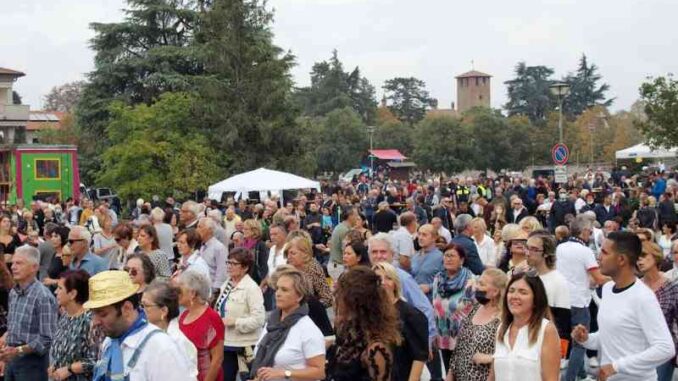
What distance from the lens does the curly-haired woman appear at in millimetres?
5566

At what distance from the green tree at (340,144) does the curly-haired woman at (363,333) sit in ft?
246

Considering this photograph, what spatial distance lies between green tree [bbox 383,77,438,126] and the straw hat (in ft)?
415

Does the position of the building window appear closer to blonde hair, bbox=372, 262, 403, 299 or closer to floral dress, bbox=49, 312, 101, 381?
floral dress, bbox=49, 312, 101, 381

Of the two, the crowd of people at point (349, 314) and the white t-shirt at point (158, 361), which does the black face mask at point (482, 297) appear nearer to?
the crowd of people at point (349, 314)

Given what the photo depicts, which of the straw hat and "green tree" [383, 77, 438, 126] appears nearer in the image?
the straw hat

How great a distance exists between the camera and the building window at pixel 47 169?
161 ft

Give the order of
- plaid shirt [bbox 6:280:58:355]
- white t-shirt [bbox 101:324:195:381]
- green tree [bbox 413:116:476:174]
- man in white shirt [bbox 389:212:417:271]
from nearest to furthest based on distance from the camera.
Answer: white t-shirt [bbox 101:324:195:381] → plaid shirt [bbox 6:280:58:355] → man in white shirt [bbox 389:212:417:271] → green tree [bbox 413:116:476:174]

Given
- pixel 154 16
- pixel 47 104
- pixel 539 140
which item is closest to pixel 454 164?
pixel 539 140

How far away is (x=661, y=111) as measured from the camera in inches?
1452

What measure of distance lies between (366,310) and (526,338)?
91cm

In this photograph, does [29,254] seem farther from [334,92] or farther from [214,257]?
[334,92]

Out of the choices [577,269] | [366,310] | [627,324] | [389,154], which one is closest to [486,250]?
[577,269]

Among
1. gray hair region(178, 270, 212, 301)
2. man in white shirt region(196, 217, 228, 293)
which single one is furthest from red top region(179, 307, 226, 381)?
man in white shirt region(196, 217, 228, 293)

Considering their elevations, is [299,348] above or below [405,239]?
below
